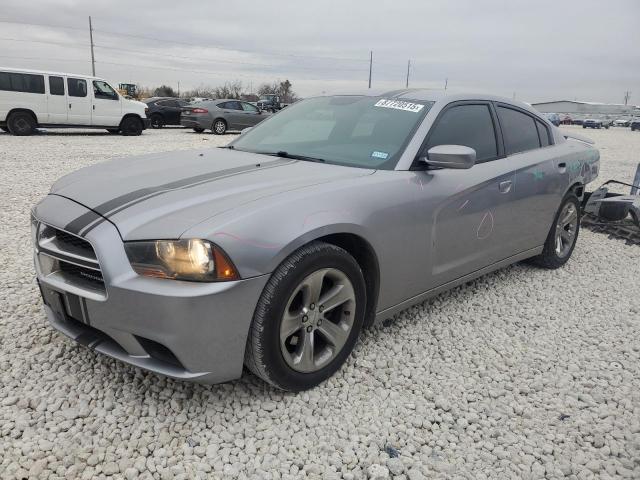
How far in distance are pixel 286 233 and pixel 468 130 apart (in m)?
1.82

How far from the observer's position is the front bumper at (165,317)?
6.53ft

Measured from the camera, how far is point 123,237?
6.83 feet

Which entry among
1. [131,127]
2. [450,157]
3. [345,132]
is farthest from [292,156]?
[131,127]

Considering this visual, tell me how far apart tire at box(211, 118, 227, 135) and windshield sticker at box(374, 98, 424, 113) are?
50.8 ft

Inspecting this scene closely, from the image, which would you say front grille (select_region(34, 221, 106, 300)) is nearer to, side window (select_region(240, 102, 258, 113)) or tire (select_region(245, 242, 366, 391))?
tire (select_region(245, 242, 366, 391))

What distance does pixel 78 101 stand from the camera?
14.8 m

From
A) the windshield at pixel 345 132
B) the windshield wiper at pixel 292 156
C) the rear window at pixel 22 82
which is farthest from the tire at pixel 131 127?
the windshield wiper at pixel 292 156

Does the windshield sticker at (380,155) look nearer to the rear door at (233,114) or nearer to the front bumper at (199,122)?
the front bumper at (199,122)

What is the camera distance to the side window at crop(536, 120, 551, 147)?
4.20 meters

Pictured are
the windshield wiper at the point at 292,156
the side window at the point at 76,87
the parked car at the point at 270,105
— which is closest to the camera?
the windshield wiper at the point at 292,156

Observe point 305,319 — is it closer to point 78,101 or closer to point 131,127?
point 78,101

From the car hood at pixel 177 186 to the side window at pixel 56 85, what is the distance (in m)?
13.3

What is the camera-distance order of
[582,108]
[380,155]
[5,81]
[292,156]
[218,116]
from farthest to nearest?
[582,108] → [218,116] → [5,81] → [292,156] → [380,155]

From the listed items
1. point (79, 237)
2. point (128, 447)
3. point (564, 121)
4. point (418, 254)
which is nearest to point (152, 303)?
point (79, 237)
